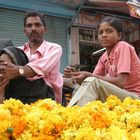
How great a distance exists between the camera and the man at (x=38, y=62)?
3063 millimetres

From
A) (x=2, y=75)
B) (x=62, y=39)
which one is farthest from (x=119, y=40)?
(x=62, y=39)

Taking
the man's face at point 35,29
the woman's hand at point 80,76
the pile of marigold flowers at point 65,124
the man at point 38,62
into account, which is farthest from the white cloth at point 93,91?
the man's face at point 35,29

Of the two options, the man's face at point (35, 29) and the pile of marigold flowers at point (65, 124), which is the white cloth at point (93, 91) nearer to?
the pile of marigold flowers at point (65, 124)

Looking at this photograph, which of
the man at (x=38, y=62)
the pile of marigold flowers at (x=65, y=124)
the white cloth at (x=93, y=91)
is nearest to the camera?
the pile of marigold flowers at (x=65, y=124)

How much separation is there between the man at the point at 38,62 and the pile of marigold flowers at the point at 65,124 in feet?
3.04

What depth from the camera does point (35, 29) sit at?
12.3 feet

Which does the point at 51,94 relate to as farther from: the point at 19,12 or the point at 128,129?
the point at 19,12

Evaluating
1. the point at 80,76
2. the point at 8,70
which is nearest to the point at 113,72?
the point at 80,76

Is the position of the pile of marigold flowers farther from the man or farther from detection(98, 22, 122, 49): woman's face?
detection(98, 22, 122, 49): woman's face

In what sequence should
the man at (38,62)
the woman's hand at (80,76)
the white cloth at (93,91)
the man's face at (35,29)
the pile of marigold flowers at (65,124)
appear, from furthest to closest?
the man's face at (35,29) < the woman's hand at (80,76) < the man at (38,62) < the white cloth at (93,91) < the pile of marigold flowers at (65,124)

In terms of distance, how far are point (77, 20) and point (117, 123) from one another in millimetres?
7385

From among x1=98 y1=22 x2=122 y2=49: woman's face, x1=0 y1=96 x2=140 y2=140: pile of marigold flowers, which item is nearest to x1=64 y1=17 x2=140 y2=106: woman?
x1=98 y1=22 x2=122 y2=49: woman's face

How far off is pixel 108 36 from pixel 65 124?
2.03m

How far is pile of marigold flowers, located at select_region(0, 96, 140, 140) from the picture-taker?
174 cm
